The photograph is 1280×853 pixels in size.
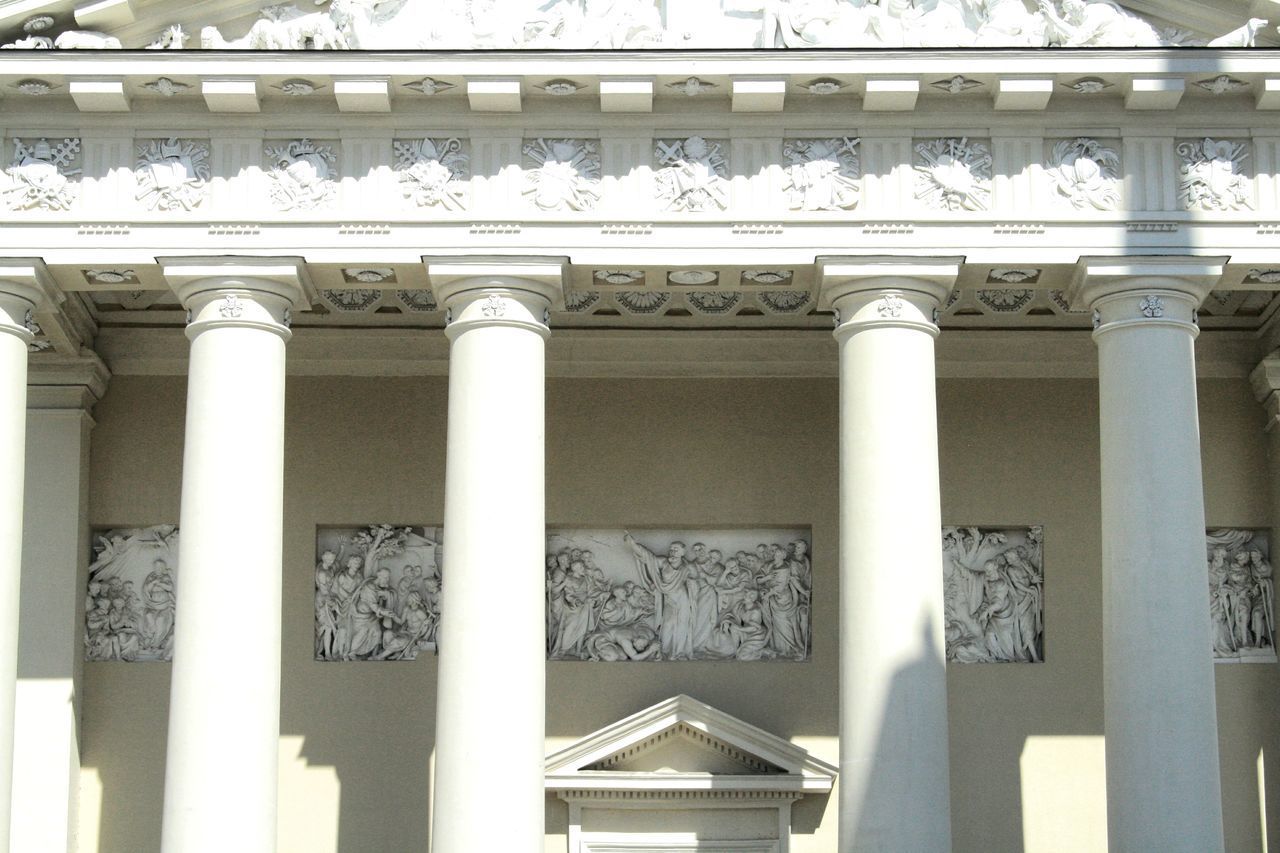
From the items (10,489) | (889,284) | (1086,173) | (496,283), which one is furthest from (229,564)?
(1086,173)

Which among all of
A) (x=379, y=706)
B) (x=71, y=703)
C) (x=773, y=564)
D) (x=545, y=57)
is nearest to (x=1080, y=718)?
(x=773, y=564)

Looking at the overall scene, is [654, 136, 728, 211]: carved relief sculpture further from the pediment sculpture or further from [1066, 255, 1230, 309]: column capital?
[1066, 255, 1230, 309]: column capital

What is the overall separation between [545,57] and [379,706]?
22.0 ft

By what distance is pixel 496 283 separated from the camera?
17.0 m

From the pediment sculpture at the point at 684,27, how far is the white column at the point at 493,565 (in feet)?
6.61

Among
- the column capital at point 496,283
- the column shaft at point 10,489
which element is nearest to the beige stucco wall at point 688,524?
the column shaft at point 10,489

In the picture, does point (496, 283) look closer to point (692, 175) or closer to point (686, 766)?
point (692, 175)

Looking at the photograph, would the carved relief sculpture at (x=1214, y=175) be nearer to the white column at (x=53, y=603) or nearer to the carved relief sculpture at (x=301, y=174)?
the carved relief sculpture at (x=301, y=174)

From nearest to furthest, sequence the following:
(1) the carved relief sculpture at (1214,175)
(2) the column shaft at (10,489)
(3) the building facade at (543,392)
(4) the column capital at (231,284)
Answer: (3) the building facade at (543,392), (2) the column shaft at (10,489), (4) the column capital at (231,284), (1) the carved relief sculpture at (1214,175)

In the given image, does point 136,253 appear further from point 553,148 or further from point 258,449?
point 553,148

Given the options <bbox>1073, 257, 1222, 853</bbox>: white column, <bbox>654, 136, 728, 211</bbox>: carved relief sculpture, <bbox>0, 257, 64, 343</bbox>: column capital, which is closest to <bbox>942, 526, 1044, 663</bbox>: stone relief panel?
<bbox>1073, 257, 1222, 853</bbox>: white column

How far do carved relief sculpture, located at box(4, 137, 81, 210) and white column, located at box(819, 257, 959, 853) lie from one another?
634 centimetres

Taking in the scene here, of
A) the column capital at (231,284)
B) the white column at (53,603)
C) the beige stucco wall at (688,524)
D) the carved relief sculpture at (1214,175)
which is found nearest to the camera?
the column capital at (231,284)

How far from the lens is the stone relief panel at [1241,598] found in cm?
2028
